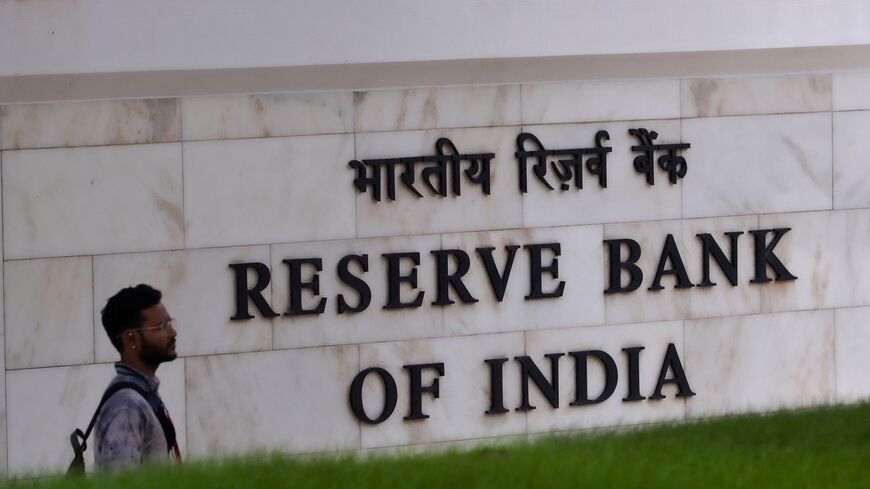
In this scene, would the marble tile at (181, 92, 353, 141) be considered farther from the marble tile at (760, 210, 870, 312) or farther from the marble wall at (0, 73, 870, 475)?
the marble tile at (760, 210, 870, 312)

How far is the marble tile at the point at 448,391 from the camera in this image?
10.8 metres

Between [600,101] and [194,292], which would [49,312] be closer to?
[194,292]

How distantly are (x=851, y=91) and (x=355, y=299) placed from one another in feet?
14.0

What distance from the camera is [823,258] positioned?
39.1 ft

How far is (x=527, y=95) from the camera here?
36.0ft

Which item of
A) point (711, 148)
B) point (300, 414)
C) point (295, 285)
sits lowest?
point (300, 414)

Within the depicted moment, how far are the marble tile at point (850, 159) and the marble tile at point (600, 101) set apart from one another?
1.41m

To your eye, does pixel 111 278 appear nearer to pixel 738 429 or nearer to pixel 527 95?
pixel 527 95

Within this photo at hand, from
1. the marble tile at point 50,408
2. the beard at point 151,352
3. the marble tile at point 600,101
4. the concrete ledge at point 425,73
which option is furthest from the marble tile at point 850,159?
the beard at point 151,352

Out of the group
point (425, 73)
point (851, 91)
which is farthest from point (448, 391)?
point (851, 91)

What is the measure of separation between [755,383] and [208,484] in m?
7.73

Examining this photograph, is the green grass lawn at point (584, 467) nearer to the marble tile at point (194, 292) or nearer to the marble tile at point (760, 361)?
the marble tile at point (194, 292)

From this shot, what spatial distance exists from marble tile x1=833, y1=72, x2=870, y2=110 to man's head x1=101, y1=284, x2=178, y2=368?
6485 millimetres

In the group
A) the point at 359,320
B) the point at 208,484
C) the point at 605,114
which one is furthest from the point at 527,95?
the point at 208,484
